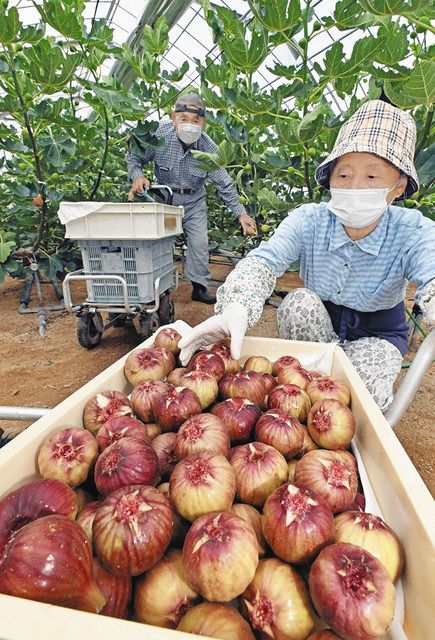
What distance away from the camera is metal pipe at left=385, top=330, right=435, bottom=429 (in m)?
1.43

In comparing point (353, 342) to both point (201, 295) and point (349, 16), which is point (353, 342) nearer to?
point (349, 16)

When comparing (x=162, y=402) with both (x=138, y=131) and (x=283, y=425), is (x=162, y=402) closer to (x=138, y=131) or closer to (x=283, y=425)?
(x=283, y=425)

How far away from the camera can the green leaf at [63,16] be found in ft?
9.45

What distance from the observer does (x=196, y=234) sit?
16.5ft

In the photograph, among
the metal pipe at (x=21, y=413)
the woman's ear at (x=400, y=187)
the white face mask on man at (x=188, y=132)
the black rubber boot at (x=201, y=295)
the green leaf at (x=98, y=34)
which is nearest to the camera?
the metal pipe at (x=21, y=413)

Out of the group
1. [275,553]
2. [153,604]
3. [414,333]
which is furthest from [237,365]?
[414,333]

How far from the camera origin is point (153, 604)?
767 millimetres

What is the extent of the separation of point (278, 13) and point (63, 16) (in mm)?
1724

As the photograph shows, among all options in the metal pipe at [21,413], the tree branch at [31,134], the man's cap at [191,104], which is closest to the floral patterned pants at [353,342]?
the metal pipe at [21,413]

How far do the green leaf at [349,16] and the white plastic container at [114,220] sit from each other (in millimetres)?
1754

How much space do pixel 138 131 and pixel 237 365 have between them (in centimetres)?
310

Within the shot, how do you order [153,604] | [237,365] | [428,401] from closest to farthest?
[153,604]
[237,365]
[428,401]

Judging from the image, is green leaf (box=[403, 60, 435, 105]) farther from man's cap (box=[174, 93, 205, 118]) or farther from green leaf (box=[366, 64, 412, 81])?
man's cap (box=[174, 93, 205, 118])

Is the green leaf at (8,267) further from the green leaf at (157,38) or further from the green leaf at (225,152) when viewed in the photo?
the green leaf at (157,38)
